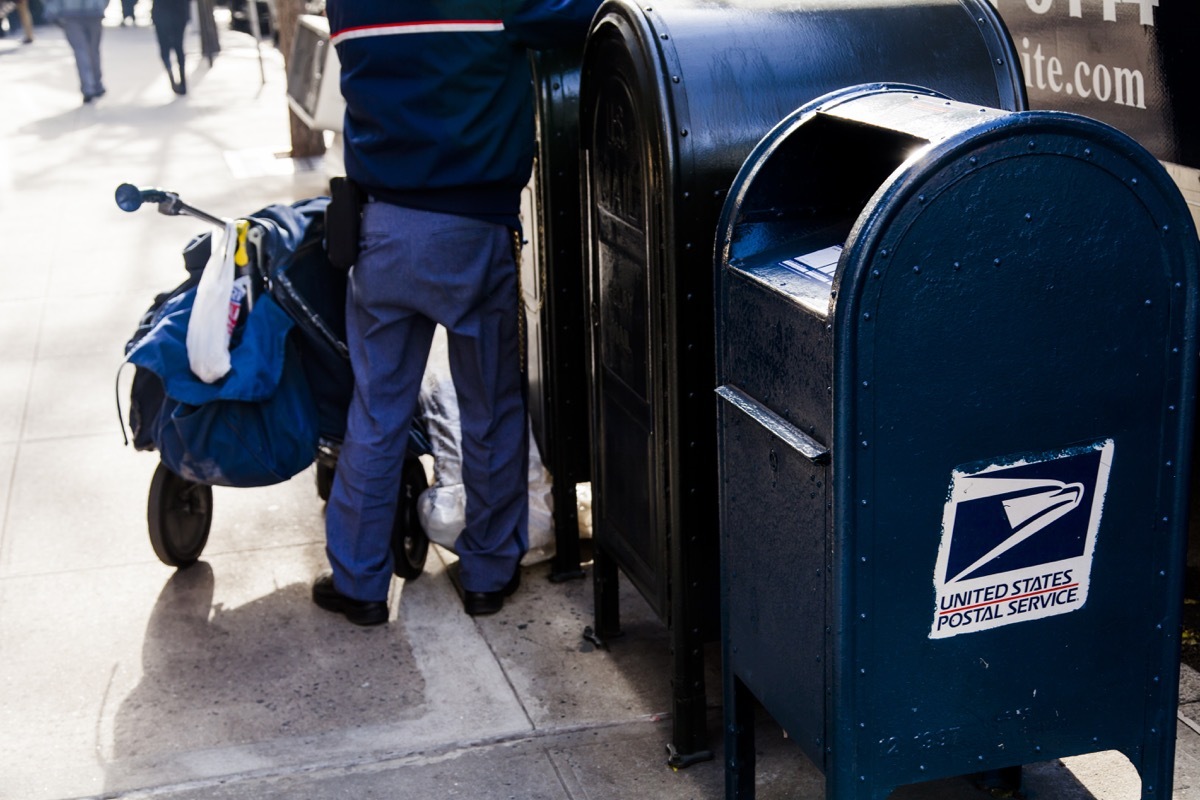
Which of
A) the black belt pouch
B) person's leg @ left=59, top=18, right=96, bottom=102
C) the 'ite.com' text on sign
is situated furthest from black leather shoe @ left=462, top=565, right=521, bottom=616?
person's leg @ left=59, top=18, right=96, bottom=102

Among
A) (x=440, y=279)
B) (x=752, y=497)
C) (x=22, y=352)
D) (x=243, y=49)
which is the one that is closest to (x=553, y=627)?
(x=440, y=279)

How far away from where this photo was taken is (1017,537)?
2523mm

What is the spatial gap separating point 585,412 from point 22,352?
3.46 meters

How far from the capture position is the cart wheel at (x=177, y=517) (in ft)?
14.2

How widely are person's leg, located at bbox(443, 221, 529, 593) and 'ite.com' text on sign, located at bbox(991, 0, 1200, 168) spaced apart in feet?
5.08

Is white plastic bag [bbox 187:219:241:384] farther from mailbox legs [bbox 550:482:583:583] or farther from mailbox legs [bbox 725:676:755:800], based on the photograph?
mailbox legs [bbox 725:676:755:800]

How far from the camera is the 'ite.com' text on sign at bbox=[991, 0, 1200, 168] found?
12.3 ft

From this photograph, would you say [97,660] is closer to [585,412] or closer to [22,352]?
[585,412]

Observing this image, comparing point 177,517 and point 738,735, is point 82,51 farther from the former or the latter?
point 738,735

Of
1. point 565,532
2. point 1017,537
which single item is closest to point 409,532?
point 565,532

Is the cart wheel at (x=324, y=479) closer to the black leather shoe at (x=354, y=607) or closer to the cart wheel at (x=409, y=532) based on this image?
the cart wheel at (x=409, y=532)

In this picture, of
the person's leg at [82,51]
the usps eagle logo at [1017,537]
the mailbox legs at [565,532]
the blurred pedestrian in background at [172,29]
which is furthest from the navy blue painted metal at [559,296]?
the blurred pedestrian in background at [172,29]

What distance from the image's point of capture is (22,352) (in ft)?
21.7

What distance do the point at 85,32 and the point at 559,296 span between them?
11.0m
